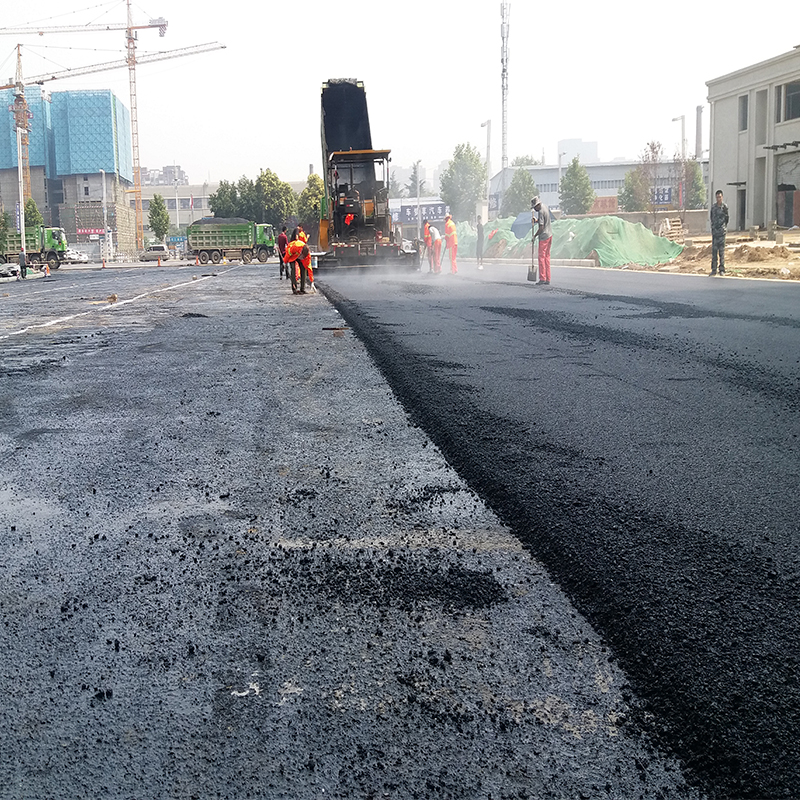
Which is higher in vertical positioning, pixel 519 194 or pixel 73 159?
pixel 73 159

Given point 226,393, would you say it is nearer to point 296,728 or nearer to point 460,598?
point 460,598

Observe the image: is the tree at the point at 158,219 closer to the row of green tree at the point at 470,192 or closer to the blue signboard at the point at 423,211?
the row of green tree at the point at 470,192

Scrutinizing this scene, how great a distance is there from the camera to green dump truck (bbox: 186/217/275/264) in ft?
188

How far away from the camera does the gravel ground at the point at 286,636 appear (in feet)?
6.13

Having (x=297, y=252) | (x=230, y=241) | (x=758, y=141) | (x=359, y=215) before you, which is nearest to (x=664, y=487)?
(x=297, y=252)

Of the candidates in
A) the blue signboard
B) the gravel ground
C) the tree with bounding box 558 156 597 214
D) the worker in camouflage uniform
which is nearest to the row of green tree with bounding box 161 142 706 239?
the tree with bounding box 558 156 597 214

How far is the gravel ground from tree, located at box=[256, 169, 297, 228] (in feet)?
286

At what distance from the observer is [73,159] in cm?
11562

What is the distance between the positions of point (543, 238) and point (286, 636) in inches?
709

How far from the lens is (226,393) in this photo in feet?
22.2

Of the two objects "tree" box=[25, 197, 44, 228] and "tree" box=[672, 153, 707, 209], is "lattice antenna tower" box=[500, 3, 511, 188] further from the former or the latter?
"tree" box=[25, 197, 44, 228]

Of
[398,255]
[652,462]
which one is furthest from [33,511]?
[398,255]

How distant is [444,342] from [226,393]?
11.4 ft

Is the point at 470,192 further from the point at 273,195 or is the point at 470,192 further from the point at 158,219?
the point at 158,219
